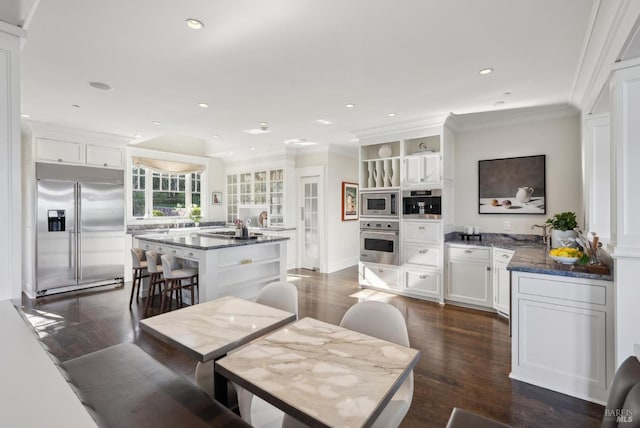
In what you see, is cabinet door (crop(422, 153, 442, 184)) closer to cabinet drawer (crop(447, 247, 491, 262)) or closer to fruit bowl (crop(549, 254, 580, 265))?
cabinet drawer (crop(447, 247, 491, 262))

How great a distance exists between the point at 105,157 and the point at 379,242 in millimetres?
5034

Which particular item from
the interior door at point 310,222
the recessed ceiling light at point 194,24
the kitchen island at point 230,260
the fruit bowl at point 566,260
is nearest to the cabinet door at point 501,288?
the fruit bowl at point 566,260

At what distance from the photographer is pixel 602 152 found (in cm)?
310

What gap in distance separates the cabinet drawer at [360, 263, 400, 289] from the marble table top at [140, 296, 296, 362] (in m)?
3.29

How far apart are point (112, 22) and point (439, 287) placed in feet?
15.0

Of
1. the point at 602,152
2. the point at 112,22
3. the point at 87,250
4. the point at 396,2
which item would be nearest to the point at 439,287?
the point at 602,152

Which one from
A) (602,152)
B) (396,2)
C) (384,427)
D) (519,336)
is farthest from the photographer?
(602,152)

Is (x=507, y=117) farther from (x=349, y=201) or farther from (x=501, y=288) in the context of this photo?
(x=349, y=201)

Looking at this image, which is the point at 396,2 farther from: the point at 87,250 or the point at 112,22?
the point at 87,250

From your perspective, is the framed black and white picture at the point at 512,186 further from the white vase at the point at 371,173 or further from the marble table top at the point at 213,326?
the marble table top at the point at 213,326

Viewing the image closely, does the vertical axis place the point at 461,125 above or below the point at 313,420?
above

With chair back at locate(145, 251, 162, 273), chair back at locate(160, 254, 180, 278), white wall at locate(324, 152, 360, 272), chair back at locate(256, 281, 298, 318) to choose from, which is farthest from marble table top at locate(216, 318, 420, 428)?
white wall at locate(324, 152, 360, 272)

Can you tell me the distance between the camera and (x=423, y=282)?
15.0ft

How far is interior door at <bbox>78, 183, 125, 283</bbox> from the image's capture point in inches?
203
